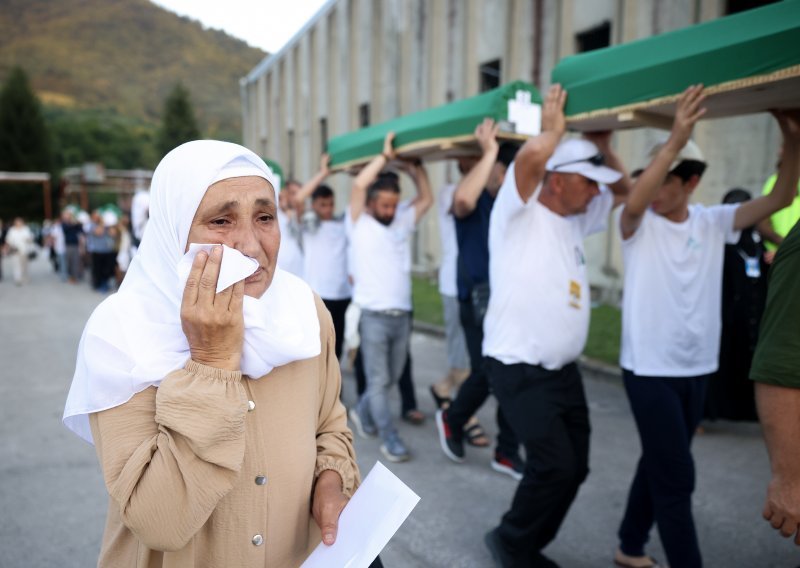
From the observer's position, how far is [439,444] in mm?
5133

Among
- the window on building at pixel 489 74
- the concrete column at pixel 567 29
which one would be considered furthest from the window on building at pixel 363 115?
the concrete column at pixel 567 29

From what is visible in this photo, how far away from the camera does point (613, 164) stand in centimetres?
362

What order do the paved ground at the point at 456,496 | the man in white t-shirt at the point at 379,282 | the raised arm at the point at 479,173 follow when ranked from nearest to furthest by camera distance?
the paved ground at the point at 456,496 < the raised arm at the point at 479,173 < the man in white t-shirt at the point at 379,282

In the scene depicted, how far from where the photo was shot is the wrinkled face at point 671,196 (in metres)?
3.15

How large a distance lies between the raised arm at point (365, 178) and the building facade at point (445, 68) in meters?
2.26

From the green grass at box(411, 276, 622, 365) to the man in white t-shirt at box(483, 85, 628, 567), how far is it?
167 inches

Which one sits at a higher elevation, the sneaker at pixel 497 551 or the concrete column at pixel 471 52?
the concrete column at pixel 471 52

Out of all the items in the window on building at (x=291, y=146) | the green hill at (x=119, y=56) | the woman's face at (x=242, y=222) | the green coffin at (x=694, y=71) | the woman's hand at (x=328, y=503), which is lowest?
the woman's hand at (x=328, y=503)

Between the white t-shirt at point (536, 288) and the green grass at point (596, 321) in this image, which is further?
the green grass at point (596, 321)

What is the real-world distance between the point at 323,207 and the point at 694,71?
4101mm

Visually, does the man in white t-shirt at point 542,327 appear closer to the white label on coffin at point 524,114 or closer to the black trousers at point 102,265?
the white label on coffin at point 524,114

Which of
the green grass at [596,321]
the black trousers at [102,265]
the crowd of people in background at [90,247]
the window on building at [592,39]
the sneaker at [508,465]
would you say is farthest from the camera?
the black trousers at [102,265]

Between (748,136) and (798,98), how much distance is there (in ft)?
23.2

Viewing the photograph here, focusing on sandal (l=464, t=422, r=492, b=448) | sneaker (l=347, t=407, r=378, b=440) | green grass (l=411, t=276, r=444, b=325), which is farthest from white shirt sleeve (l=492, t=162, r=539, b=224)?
green grass (l=411, t=276, r=444, b=325)
